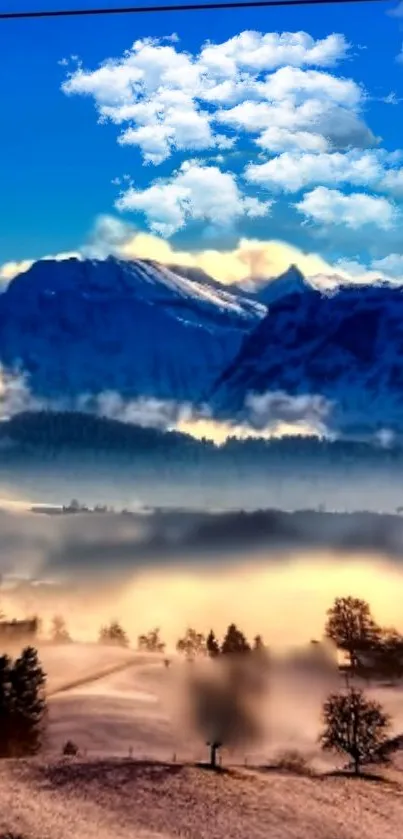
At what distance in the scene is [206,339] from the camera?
99.0 ft

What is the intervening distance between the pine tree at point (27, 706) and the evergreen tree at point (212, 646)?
4.13 meters

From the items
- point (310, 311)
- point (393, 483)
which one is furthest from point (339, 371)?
point (393, 483)

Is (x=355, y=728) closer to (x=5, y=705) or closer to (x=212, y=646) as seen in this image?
(x=212, y=646)

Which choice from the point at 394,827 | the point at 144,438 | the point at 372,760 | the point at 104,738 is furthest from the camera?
the point at 144,438

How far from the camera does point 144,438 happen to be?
1145 inches

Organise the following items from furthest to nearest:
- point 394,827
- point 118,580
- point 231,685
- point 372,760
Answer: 1. point 118,580
2. point 231,685
3. point 372,760
4. point 394,827

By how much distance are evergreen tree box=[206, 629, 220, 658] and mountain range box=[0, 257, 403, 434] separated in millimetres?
7586

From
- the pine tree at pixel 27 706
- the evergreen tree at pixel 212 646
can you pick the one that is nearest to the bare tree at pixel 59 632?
the pine tree at pixel 27 706

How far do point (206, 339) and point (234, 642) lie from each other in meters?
9.79

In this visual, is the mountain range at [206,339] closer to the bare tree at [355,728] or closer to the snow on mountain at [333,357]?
the snow on mountain at [333,357]

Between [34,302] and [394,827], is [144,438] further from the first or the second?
[394,827]

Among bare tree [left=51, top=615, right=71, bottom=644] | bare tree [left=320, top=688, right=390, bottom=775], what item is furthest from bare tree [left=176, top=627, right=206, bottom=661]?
bare tree [left=320, top=688, right=390, bottom=775]

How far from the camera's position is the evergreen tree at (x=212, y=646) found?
956 inches

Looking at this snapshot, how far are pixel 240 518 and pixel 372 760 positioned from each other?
970 cm
